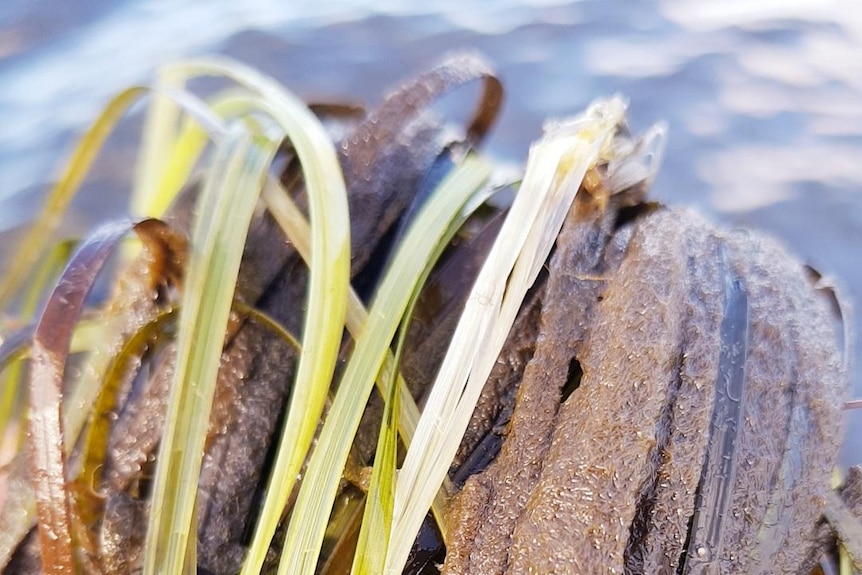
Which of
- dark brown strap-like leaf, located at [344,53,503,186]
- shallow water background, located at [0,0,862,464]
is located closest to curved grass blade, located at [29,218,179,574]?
dark brown strap-like leaf, located at [344,53,503,186]

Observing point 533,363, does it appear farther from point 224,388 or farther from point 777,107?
point 777,107

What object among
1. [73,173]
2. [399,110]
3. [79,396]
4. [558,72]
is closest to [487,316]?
[399,110]

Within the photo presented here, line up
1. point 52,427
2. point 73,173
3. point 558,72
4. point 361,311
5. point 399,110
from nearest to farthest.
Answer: point 52,427, point 361,311, point 399,110, point 73,173, point 558,72

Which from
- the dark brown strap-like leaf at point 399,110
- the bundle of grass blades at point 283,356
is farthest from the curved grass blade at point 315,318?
the dark brown strap-like leaf at point 399,110

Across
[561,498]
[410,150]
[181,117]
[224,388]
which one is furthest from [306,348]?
[181,117]

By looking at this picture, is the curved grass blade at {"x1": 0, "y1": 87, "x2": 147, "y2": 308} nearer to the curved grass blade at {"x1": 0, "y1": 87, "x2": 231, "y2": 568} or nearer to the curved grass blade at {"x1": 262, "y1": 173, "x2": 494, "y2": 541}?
the curved grass blade at {"x1": 0, "y1": 87, "x2": 231, "y2": 568}

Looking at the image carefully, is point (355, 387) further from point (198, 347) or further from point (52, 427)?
point (52, 427)
